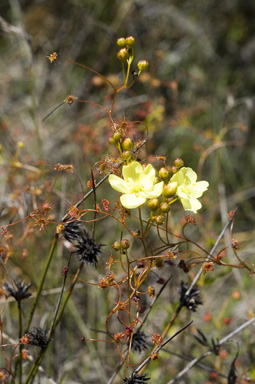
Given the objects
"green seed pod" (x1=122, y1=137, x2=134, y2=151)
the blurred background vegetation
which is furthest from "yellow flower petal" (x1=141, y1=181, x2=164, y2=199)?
the blurred background vegetation

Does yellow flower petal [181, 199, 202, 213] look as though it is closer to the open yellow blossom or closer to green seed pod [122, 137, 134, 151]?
the open yellow blossom

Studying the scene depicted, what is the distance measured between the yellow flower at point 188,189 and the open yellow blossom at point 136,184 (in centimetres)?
6

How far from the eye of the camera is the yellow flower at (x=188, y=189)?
3.73 ft

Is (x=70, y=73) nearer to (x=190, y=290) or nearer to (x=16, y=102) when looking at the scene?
(x=16, y=102)

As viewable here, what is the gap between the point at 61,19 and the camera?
13.2 feet

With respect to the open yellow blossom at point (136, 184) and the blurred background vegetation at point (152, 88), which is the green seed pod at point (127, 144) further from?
the blurred background vegetation at point (152, 88)

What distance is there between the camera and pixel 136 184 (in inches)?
44.1

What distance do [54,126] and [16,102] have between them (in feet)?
1.63

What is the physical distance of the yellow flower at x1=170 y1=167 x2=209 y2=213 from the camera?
3.73 ft

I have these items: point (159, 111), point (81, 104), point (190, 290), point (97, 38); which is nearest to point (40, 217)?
point (190, 290)

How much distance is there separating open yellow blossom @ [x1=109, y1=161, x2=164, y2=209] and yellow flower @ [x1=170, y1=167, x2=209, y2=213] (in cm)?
6

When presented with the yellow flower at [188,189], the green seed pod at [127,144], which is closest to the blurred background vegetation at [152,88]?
the yellow flower at [188,189]

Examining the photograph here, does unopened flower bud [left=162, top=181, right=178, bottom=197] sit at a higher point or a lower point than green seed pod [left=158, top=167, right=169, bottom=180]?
lower

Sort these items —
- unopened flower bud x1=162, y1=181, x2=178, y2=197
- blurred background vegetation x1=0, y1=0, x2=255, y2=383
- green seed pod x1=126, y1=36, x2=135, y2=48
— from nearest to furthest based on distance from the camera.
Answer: unopened flower bud x1=162, y1=181, x2=178, y2=197 < green seed pod x1=126, y1=36, x2=135, y2=48 < blurred background vegetation x1=0, y1=0, x2=255, y2=383
